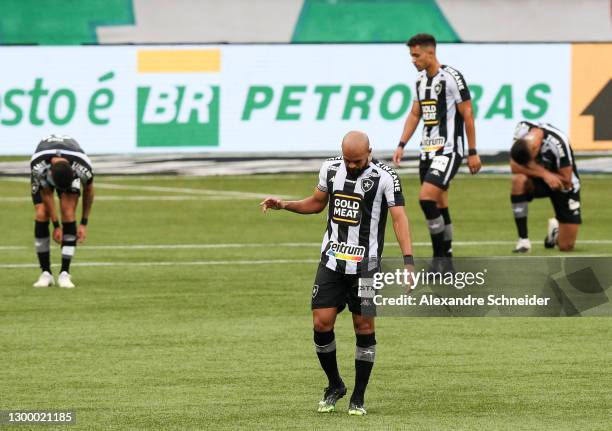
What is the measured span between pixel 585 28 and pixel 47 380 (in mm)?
30746

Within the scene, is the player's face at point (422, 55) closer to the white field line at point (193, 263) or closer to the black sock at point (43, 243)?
the white field line at point (193, 263)

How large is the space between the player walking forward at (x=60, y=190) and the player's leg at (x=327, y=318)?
6481mm

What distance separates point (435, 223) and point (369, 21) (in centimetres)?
2346

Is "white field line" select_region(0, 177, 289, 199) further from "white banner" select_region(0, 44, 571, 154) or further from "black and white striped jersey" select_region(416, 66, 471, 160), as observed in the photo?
"black and white striped jersey" select_region(416, 66, 471, 160)

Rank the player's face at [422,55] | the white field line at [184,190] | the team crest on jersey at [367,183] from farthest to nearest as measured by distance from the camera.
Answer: the white field line at [184,190], the player's face at [422,55], the team crest on jersey at [367,183]

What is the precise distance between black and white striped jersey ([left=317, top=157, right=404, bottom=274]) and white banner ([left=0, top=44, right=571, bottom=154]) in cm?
1979

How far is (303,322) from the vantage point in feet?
46.1

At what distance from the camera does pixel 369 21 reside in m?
39.3

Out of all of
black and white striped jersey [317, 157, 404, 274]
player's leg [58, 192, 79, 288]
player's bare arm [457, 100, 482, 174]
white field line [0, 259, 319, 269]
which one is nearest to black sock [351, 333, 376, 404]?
black and white striped jersey [317, 157, 404, 274]

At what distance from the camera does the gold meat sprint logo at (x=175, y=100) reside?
29.5 metres

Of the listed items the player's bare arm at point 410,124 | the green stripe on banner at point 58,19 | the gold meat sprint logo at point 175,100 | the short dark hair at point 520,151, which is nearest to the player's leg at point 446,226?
the player's bare arm at point 410,124

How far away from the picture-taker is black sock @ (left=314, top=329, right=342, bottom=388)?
10.0m

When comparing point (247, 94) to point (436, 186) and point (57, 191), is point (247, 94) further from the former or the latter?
point (436, 186)

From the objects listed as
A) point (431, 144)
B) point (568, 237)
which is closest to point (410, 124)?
point (431, 144)
